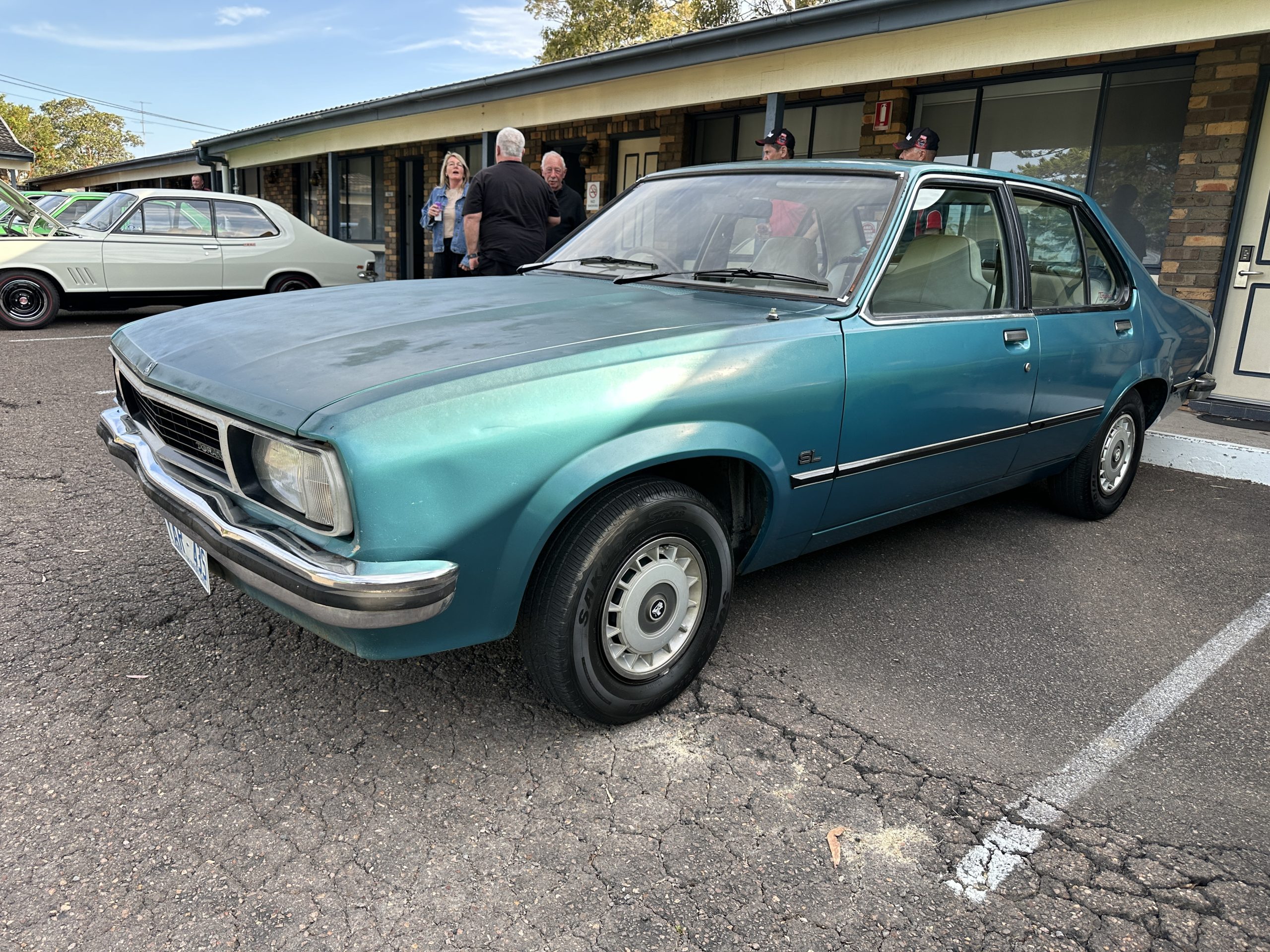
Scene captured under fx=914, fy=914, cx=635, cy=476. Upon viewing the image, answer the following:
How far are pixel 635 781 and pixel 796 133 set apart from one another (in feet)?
30.3

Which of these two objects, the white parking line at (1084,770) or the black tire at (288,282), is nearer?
the white parking line at (1084,770)

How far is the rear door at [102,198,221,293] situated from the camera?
9820mm

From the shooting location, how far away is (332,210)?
618 inches

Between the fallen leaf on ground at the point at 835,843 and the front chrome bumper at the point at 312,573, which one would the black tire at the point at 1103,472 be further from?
the front chrome bumper at the point at 312,573

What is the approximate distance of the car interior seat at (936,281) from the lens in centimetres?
306

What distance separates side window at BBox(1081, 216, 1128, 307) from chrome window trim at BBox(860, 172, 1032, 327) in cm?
70

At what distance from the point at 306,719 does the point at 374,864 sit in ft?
2.10

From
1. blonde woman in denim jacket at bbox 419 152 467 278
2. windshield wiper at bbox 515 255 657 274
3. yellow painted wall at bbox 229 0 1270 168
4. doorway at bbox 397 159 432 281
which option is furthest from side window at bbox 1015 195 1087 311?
doorway at bbox 397 159 432 281

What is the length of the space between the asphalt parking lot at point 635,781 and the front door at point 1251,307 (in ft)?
13.7

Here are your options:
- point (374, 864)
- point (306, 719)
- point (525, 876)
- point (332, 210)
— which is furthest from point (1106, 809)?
point (332, 210)

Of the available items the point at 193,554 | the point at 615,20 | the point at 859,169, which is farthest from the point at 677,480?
the point at 615,20

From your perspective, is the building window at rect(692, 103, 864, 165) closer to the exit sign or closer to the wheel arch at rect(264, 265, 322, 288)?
the exit sign

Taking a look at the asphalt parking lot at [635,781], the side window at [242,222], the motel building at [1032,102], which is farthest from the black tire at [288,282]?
the asphalt parking lot at [635,781]

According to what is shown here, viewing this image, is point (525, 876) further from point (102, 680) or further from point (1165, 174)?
point (1165, 174)
